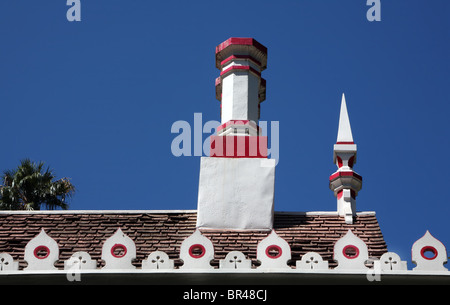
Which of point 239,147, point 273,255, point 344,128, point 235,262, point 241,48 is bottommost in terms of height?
point 235,262

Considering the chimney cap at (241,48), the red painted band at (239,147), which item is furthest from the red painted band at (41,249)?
the chimney cap at (241,48)

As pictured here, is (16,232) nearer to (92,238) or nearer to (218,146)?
(92,238)

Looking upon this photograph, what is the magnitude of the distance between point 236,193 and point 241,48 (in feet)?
9.83

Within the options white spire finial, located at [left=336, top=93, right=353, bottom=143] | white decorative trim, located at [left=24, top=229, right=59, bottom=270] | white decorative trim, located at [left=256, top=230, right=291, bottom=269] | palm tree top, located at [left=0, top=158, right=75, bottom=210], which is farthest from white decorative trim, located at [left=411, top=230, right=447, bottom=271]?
palm tree top, located at [left=0, top=158, right=75, bottom=210]

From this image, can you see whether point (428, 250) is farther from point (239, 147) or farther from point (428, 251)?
point (239, 147)

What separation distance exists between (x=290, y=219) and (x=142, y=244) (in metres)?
2.68

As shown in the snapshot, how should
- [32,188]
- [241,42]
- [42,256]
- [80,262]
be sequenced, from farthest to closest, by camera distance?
[32,188]
[241,42]
[42,256]
[80,262]

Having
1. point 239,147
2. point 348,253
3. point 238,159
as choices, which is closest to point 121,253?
point 238,159

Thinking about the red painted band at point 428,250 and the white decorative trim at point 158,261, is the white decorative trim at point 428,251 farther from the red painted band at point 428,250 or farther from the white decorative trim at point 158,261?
the white decorative trim at point 158,261

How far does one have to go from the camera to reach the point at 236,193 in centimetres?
1708

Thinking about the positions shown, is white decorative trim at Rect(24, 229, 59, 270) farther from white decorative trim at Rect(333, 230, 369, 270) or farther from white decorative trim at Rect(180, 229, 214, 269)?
white decorative trim at Rect(333, 230, 369, 270)

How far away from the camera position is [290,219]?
17.1 meters
